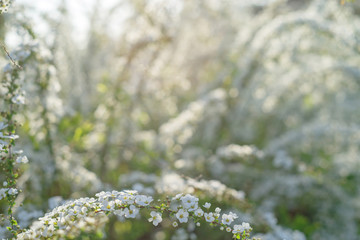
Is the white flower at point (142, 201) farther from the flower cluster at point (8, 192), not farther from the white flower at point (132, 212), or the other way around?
the flower cluster at point (8, 192)

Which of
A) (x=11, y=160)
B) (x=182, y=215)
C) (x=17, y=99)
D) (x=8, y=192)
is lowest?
(x=182, y=215)

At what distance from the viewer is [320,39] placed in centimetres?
309

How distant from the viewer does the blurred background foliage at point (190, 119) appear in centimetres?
212

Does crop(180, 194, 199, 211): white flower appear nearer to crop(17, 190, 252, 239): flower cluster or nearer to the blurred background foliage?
crop(17, 190, 252, 239): flower cluster

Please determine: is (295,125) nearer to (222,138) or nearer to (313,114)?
(313,114)

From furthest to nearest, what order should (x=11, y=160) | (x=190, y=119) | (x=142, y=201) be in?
(x=190, y=119) → (x=11, y=160) → (x=142, y=201)

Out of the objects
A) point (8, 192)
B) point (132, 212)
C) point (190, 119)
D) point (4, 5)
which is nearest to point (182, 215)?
point (132, 212)

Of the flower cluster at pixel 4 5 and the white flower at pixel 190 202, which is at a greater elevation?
the flower cluster at pixel 4 5

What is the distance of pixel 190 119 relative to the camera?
2.61 metres

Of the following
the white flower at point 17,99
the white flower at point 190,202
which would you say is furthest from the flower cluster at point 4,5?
the white flower at point 190,202

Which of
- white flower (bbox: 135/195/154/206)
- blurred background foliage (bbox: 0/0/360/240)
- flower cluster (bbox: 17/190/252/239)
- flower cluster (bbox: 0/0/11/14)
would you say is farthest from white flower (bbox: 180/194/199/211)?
flower cluster (bbox: 0/0/11/14)

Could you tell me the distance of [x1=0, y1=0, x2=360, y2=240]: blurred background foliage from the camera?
6.95 ft

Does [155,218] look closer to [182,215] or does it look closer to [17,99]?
[182,215]

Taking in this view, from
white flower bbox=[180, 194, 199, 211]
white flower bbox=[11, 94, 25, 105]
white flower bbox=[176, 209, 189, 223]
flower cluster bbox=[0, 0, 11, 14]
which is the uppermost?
flower cluster bbox=[0, 0, 11, 14]
